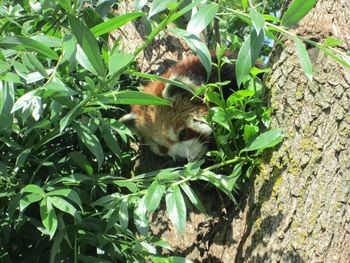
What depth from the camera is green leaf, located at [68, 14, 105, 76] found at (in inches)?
68.1

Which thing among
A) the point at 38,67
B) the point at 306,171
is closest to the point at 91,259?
the point at 38,67

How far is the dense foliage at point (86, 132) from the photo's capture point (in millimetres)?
1870

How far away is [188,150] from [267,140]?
108cm

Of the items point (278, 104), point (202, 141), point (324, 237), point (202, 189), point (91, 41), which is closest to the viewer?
point (91, 41)

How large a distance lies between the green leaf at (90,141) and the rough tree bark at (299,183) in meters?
0.55

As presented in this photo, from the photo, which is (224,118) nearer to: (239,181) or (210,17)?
(239,181)

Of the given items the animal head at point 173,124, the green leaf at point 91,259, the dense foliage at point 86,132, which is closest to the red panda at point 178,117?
the animal head at point 173,124

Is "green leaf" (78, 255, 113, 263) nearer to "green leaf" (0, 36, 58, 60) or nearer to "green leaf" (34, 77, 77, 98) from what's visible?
"green leaf" (34, 77, 77, 98)

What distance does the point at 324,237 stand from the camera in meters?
1.98

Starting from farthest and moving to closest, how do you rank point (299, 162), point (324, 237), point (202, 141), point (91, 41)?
1. point (202, 141)
2. point (299, 162)
3. point (324, 237)
4. point (91, 41)

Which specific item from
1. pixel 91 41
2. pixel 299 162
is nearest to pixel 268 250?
pixel 299 162

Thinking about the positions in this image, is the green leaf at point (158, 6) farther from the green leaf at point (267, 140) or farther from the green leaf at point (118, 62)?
the green leaf at point (267, 140)

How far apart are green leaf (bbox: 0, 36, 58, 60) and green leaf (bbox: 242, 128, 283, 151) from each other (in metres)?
0.83

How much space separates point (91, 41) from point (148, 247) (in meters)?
0.84
